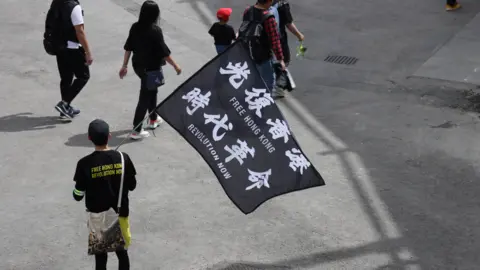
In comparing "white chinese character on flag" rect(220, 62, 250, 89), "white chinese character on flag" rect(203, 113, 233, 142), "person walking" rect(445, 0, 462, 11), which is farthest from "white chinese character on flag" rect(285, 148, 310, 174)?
"person walking" rect(445, 0, 462, 11)

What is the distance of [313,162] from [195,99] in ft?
10.6

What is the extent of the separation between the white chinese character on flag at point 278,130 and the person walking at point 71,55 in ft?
13.7

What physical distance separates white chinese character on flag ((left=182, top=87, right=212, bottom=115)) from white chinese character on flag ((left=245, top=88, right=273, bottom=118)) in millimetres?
373

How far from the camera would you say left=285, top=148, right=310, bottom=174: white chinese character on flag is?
6.55 metres

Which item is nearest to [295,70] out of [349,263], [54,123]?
[54,123]

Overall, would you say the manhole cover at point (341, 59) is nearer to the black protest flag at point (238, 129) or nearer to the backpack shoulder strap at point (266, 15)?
the backpack shoulder strap at point (266, 15)

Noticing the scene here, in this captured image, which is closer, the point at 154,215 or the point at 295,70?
the point at 154,215

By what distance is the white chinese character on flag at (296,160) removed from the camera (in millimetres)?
6555

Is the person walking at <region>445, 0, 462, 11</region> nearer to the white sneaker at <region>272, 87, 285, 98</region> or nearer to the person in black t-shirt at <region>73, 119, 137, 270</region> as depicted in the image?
the white sneaker at <region>272, 87, 285, 98</region>

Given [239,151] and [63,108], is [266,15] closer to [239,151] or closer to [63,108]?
[63,108]

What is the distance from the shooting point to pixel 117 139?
32.8ft

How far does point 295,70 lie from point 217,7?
11.7ft

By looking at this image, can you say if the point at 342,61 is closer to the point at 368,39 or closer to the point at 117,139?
the point at 368,39

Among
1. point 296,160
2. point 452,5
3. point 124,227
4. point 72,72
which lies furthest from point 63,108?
point 452,5
